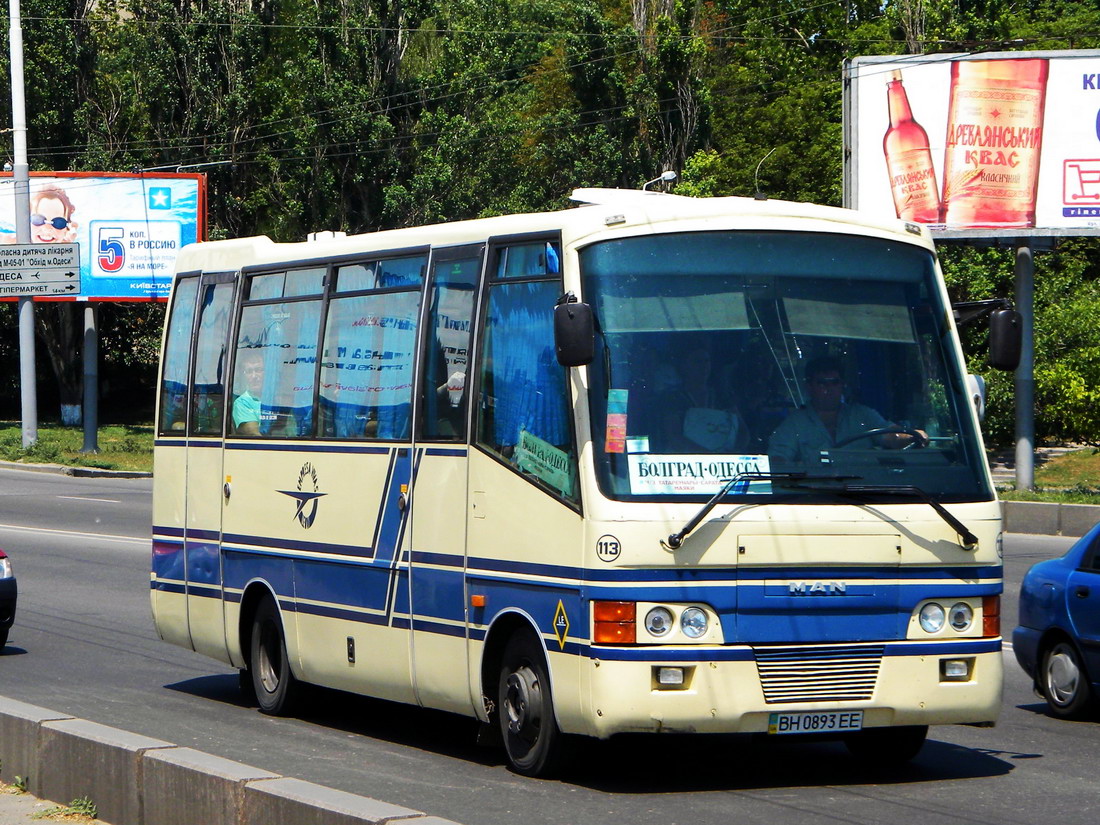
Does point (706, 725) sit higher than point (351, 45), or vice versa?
point (351, 45)

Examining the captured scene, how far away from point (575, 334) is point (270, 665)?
164 inches

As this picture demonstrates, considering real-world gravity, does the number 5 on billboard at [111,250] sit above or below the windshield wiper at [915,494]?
above

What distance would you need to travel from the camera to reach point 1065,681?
980cm

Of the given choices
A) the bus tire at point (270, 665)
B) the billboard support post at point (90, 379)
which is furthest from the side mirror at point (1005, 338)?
the billboard support post at point (90, 379)

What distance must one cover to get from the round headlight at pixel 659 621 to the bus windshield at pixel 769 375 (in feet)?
1.67

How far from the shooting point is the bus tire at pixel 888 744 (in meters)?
8.16

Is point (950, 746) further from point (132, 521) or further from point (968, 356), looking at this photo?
point (968, 356)

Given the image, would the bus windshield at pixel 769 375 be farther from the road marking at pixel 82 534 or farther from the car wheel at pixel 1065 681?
the road marking at pixel 82 534

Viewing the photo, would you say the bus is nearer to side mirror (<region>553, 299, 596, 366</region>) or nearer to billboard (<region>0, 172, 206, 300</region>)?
side mirror (<region>553, 299, 596, 366</region>)

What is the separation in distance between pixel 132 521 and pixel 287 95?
111 feet

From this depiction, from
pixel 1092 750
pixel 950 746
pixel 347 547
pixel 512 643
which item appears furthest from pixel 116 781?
pixel 1092 750

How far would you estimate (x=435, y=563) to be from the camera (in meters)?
8.56

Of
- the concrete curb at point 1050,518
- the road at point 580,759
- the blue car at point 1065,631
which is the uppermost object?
the blue car at point 1065,631

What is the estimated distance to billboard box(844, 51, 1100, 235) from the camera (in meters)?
28.7
